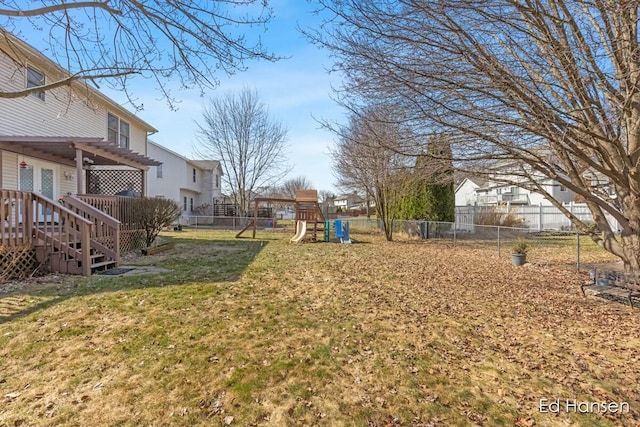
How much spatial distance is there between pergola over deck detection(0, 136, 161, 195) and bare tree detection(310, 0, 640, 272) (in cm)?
765

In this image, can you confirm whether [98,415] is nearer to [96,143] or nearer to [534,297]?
[534,297]

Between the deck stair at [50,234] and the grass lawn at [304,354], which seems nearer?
the grass lawn at [304,354]

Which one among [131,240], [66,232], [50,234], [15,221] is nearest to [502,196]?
[131,240]

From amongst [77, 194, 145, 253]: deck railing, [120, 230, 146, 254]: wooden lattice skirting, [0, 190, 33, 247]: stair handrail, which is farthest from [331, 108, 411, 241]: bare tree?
[0, 190, 33, 247]: stair handrail

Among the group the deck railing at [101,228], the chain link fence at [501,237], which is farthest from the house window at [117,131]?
the chain link fence at [501,237]

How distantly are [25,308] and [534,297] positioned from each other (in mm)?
8054

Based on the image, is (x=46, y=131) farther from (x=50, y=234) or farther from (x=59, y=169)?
(x=50, y=234)

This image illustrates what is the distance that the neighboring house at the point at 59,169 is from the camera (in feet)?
22.4

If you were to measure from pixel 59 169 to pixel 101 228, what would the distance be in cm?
565

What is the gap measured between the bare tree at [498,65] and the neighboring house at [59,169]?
513 cm

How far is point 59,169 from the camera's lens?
12.1 m

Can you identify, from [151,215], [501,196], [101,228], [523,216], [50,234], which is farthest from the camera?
[501,196]

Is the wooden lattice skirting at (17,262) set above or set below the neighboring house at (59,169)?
below

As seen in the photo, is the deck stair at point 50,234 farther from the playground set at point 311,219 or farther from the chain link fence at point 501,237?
the chain link fence at point 501,237
